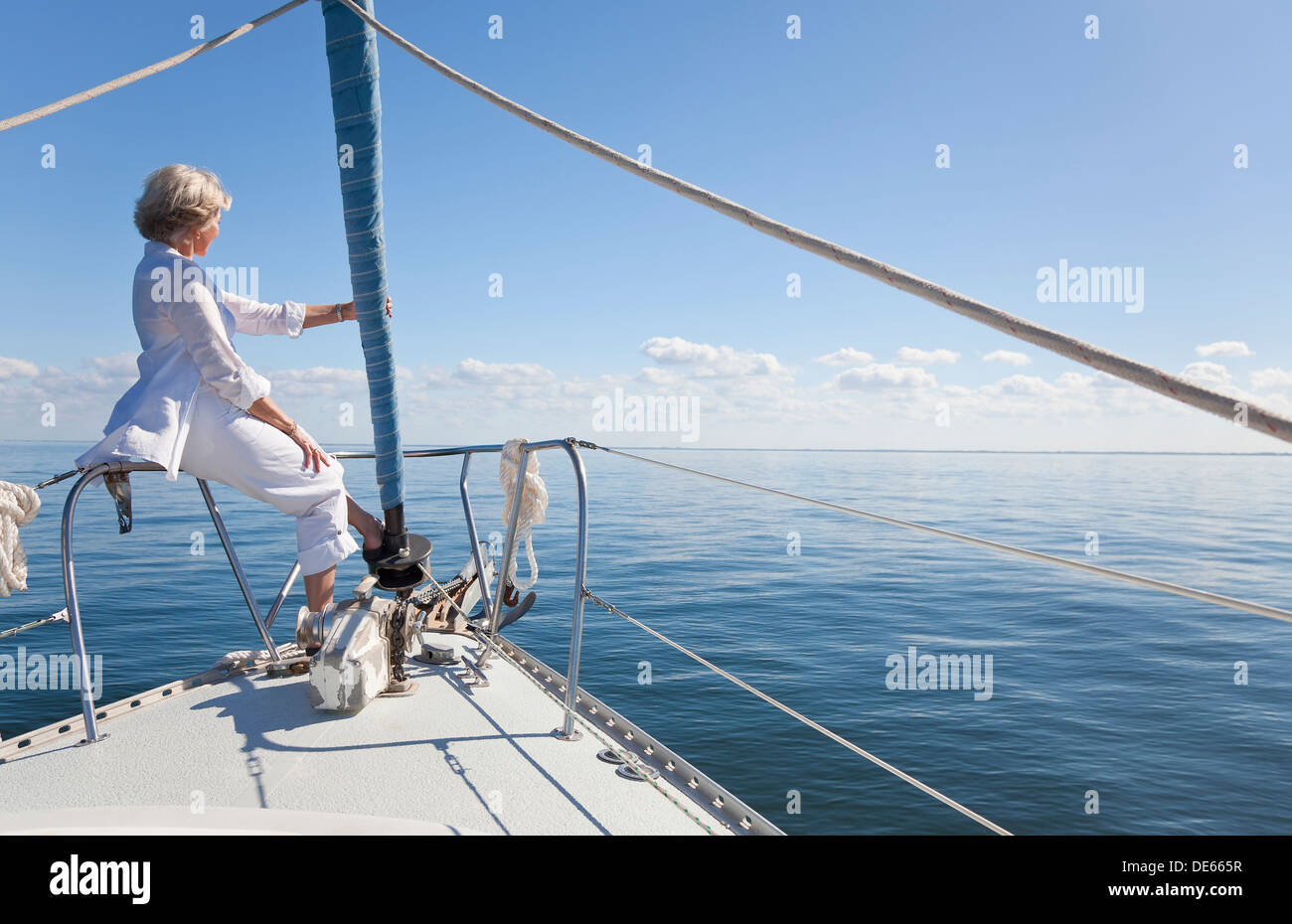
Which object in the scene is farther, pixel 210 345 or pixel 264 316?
pixel 264 316

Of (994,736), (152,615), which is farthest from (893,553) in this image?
(152,615)

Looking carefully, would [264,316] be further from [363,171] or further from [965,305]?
[965,305]

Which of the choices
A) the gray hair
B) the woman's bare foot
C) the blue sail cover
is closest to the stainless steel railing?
the woman's bare foot

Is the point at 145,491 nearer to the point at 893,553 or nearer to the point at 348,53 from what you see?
the point at 893,553

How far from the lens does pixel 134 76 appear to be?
2.55 meters

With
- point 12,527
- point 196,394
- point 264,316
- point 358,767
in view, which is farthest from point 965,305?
point 12,527

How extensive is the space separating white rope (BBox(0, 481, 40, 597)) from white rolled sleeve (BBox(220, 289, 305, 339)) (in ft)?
2.97

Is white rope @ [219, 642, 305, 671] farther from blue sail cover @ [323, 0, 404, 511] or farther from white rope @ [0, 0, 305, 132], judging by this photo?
white rope @ [0, 0, 305, 132]

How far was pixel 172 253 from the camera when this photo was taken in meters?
2.33

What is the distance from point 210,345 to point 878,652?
6.63 m

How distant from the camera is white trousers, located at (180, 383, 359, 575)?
2.37m

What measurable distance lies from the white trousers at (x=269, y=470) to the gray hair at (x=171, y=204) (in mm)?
550
